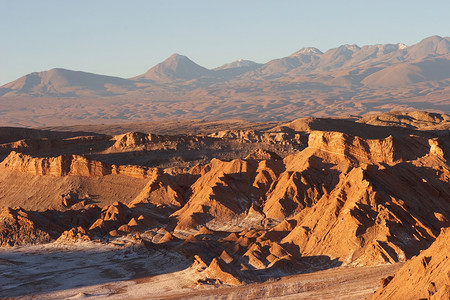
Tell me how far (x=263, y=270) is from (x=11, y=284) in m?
16.5

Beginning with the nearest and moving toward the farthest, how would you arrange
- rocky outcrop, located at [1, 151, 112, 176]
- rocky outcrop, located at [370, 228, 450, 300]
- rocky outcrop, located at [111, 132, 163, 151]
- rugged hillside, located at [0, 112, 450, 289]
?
rocky outcrop, located at [370, 228, 450, 300] → rugged hillside, located at [0, 112, 450, 289] → rocky outcrop, located at [1, 151, 112, 176] → rocky outcrop, located at [111, 132, 163, 151]

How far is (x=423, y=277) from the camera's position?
1199 inches

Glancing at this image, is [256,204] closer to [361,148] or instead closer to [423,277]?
[361,148]

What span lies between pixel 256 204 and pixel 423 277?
105 ft

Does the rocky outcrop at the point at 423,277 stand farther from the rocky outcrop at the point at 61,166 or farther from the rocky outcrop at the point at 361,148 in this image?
the rocky outcrop at the point at 61,166

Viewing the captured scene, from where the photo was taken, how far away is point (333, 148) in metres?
63.7

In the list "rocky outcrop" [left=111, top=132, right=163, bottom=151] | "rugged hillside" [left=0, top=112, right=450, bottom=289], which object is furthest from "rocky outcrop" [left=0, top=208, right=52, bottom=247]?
"rocky outcrop" [left=111, top=132, right=163, bottom=151]

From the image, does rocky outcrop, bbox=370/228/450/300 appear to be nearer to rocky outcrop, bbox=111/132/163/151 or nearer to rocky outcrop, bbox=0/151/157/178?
rocky outcrop, bbox=0/151/157/178

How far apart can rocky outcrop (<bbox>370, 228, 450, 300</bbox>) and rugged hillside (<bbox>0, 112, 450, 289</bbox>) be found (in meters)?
10.7

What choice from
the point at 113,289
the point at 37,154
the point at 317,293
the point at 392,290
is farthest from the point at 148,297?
the point at 37,154

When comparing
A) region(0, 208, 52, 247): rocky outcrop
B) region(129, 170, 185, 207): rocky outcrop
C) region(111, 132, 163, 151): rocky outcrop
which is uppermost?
region(111, 132, 163, 151): rocky outcrop

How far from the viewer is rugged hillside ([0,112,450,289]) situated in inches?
1786

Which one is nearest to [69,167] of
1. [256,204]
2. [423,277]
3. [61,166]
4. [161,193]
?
[61,166]

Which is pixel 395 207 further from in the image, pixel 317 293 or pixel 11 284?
pixel 11 284
